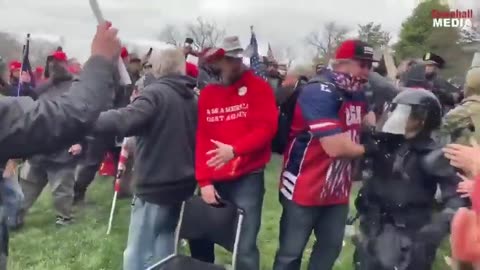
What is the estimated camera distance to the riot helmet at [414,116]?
425 centimetres

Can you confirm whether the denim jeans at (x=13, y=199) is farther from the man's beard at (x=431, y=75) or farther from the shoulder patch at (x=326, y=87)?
the man's beard at (x=431, y=75)

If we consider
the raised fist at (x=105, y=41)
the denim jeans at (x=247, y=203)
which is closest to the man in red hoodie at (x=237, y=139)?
the denim jeans at (x=247, y=203)

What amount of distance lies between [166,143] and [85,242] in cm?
242

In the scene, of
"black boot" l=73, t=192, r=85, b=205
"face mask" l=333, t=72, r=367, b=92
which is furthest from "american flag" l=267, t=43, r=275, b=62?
"face mask" l=333, t=72, r=367, b=92

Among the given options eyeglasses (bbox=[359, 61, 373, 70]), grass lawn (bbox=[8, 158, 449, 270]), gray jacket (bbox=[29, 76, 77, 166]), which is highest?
eyeglasses (bbox=[359, 61, 373, 70])

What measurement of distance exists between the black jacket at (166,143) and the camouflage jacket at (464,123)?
1490mm

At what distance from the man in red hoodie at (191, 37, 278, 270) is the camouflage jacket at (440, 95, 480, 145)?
1012 millimetres

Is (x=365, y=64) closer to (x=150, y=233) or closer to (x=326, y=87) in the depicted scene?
(x=326, y=87)

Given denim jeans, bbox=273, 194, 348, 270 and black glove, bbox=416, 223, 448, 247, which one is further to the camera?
denim jeans, bbox=273, 194, 348, 270

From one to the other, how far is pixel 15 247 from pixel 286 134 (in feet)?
10.4

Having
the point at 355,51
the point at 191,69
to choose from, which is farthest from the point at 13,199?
the point at 355,51

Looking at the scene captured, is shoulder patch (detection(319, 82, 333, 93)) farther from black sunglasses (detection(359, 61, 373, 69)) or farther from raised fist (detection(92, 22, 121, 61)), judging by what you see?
raised fist (detection(92, 22, 121, 61))

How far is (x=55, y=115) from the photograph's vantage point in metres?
2.77

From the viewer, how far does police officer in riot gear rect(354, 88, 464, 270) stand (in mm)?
4176
